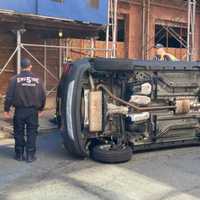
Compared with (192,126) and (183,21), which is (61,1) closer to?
(192,126)

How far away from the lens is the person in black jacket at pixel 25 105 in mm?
8078

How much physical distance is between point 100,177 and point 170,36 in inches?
515

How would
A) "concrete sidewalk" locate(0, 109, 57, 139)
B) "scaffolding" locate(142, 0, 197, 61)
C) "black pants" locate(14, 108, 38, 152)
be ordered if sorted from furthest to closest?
1. "scaffolding" locate(142, 0, 197, 61)
2. "concrete sidewalk" locate(0, 109, 57, 139)
3. "black pants" locate(14, 108, 38, 152)

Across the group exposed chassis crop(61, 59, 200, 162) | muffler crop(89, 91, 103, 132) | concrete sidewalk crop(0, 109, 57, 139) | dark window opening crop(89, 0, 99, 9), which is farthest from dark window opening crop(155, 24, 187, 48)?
muffler crop(89, 91, 103, 132)

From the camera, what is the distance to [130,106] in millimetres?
8469

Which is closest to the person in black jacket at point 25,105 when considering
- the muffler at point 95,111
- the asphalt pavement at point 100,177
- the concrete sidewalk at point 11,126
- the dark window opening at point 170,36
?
the asphalt pavement at point 100,177

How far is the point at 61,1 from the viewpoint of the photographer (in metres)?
12.6

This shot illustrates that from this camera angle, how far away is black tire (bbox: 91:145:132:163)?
7996 mm

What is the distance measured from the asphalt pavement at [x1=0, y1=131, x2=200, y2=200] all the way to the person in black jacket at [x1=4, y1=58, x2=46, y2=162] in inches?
11.2

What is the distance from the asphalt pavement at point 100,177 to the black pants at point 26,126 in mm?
300

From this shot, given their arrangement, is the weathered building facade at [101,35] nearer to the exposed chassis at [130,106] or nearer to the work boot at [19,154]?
the exposed chassis at [130,106]

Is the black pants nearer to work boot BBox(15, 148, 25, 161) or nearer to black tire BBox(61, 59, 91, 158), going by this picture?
work boot BBox(15, 148, 25, 161)

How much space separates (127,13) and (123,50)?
1.23 m

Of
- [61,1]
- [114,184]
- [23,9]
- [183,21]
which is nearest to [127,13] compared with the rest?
[183,21]
